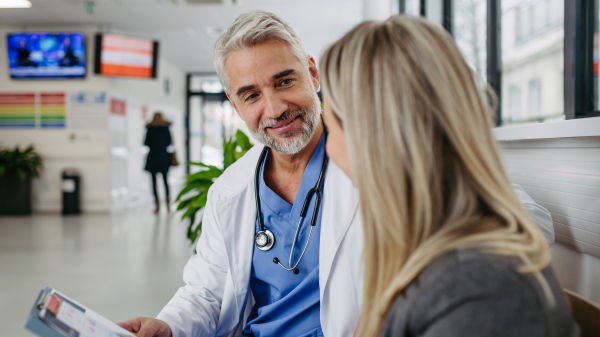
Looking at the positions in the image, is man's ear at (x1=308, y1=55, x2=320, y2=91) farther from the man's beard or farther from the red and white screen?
the red and white screen

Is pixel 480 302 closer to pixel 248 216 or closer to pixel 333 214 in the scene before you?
pixel 333 214

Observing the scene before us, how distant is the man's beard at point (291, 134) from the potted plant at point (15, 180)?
20.4 ft

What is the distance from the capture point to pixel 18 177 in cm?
618

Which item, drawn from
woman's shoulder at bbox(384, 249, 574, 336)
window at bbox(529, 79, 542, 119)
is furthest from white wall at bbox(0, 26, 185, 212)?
window at bbox(529, 79, 542, 119)

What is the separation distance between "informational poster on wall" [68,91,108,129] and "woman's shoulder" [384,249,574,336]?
693 cm

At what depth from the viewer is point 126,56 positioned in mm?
6289

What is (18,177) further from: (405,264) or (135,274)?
(405,264)

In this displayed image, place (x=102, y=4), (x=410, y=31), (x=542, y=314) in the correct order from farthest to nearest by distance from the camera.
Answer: (x=102, y=4)
(x=410, y=31)
(x=542, y=314)

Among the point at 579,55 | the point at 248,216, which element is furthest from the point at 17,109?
the point at 579,55

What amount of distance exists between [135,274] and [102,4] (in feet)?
13.2

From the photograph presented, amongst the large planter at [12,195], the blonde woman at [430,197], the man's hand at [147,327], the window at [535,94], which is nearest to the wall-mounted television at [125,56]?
the large planter at [12,195]

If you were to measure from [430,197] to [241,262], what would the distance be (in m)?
0.77

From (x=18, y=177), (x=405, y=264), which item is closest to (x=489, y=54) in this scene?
(x=405, y=264)

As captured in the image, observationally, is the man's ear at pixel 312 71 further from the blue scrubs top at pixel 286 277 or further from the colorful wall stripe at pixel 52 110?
the colorful wall stripe at pixel 52 110
